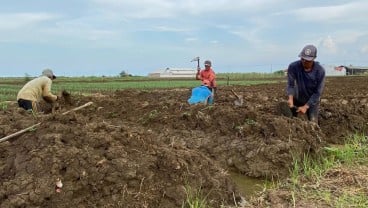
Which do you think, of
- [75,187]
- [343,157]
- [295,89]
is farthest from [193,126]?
[75,187]

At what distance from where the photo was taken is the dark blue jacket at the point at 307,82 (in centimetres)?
802

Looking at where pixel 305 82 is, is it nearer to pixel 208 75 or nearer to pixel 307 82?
pixel 307 82

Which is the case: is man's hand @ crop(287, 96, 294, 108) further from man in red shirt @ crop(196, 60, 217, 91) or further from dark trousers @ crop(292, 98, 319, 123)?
man in red shirt @ crop(196, 60, 217, 91)

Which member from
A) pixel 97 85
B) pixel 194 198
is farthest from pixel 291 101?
pixel 97 85

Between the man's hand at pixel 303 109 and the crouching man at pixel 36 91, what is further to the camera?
the crouching man at pixel 36 91

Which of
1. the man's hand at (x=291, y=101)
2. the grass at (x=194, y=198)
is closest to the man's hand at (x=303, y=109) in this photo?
the man's hand at (x=291, y=101)

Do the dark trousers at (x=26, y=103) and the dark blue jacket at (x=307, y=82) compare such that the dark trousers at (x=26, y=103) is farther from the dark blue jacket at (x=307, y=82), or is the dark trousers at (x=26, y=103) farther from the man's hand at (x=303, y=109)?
the man's hand at (x=303, y=109)

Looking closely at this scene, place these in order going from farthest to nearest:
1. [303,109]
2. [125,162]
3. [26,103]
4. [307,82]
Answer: [26,103] < [303,109] < [307,82] < [125,162]

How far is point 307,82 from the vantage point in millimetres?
8125

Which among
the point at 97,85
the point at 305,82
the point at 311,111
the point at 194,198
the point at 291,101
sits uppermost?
the point at 305,82

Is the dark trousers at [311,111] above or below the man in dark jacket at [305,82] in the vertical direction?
below

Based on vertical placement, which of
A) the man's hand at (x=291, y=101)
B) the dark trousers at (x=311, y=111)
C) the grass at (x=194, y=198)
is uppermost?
the man's hand at (x=291, y=101)

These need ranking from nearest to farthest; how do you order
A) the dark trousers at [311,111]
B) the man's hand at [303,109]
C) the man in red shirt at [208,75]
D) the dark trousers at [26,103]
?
the man's hand at [303,109] → the dark trousers at [311,111] → the dark trousers at [26,103] → the man in red shirt at [208,75]

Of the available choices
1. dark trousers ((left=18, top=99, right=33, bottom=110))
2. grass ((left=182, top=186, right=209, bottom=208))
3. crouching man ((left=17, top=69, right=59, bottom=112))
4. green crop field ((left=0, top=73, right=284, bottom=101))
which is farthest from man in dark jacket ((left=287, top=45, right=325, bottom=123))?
green crop field ((left=0, top=73, right=284, bottom=101))
